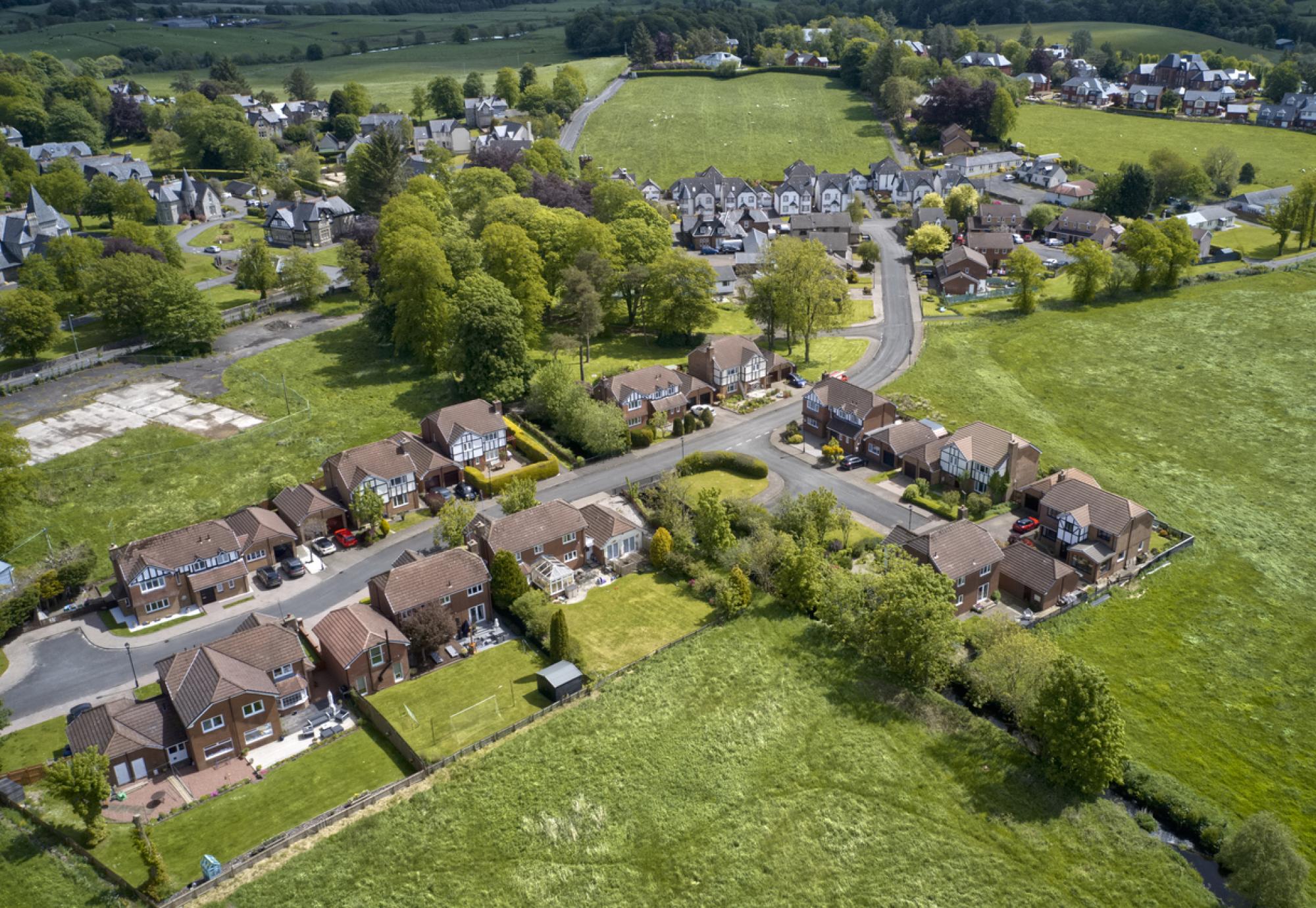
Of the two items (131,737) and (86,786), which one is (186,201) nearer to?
(131,737)

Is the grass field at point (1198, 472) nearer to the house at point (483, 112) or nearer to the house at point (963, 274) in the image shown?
the house at point (963, 274)

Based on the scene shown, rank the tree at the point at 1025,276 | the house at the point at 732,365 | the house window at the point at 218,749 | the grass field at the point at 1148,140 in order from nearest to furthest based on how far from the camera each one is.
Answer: the house window at the point at 218,749 → the house at the point at 732,365 → the tree at the point at 1025,276 → the grass field at the point at 1148,140

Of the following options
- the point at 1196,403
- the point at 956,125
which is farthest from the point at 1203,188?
the point at 1196,403

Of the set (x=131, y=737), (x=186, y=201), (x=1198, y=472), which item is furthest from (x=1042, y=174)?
Answer: (x=131, y=737)

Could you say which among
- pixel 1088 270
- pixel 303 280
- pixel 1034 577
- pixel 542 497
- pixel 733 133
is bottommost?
pixel 1034 577

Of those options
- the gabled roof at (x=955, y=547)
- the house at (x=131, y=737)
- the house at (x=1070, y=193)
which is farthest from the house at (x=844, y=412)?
the house at (x=1070, y=193)

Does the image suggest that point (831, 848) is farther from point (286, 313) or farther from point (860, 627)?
point (286, 313)
